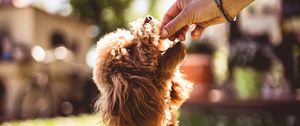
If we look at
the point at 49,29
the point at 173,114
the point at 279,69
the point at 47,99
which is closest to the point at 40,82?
the point at 47,99

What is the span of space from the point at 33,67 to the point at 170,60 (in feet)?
27.6

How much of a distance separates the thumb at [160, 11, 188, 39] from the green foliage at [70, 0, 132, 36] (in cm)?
2307

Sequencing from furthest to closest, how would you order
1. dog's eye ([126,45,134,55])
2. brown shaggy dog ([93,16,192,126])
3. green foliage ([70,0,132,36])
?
green foliage ([70,0,132,36]) → dog's eye ([126,45,134,55]) → brown shaggy dog ([93,16,192,126])

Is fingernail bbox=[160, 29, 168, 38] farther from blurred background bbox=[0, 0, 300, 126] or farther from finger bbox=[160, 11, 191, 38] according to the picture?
blurred background bbox=[0, 0, 300, 126]

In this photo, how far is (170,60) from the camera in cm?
308

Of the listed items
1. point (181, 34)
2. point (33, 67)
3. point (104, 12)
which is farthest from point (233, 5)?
point (104, 12)

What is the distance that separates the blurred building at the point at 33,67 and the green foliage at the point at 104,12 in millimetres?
13296

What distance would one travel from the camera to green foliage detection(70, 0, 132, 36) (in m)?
26.4

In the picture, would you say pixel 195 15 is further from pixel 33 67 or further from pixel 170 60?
pixel 33 67

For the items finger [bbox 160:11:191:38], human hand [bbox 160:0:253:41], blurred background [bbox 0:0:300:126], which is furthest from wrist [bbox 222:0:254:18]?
blurred background [bbox 0:0:300:126]

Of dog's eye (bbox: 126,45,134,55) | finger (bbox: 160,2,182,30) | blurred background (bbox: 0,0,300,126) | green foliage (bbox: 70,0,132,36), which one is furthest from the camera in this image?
green foliage (bbox: 70,0,132,36)

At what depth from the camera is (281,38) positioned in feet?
25.4

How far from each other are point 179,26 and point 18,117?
294 inches

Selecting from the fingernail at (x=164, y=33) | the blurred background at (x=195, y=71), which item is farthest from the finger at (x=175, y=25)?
the blurred background at (x=195, y=71)
